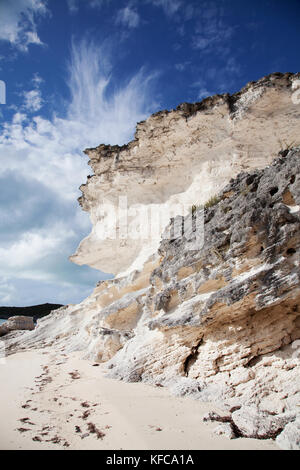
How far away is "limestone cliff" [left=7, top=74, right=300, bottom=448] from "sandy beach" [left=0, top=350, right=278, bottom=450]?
0.42 meters

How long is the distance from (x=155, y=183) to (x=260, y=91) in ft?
23.5

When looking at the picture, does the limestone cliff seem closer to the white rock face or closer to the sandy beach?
the white rock face

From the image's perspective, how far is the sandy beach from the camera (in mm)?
3330

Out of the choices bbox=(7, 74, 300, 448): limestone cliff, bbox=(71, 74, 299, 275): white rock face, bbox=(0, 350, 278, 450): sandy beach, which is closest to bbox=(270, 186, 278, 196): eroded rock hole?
bbox=(7, 74, 300, 448): limestone cliff

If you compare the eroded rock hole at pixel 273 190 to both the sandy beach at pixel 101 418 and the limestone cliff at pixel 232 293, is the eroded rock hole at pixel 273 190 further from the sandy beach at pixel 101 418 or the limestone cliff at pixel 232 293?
the sandy beach at pixel 101 418

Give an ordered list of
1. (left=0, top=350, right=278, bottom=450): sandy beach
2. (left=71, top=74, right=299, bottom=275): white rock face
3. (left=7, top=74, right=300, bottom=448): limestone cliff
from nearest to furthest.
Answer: (left=0, top=350, right=278, bottom=450): sandy beach → (left=7, top=74, right=300, bottom=448): limestone cliff → (left=71, top=74, right=299, bottom=275): white rock face

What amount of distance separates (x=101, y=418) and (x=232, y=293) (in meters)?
3.23

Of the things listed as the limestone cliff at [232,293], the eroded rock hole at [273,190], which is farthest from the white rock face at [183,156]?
the eroded rock hole at [273,190]

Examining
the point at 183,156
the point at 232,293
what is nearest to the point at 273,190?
the point at 232,293

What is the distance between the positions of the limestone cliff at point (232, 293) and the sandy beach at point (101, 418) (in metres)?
0.42

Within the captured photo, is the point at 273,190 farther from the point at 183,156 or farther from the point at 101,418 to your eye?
the point at 183,156

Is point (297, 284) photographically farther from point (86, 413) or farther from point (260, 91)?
point (260, 91)

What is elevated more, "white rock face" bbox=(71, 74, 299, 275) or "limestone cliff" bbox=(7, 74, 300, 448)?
"white rock face" bbox=(71, 74, 299, 275)

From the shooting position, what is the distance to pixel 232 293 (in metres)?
5.43
